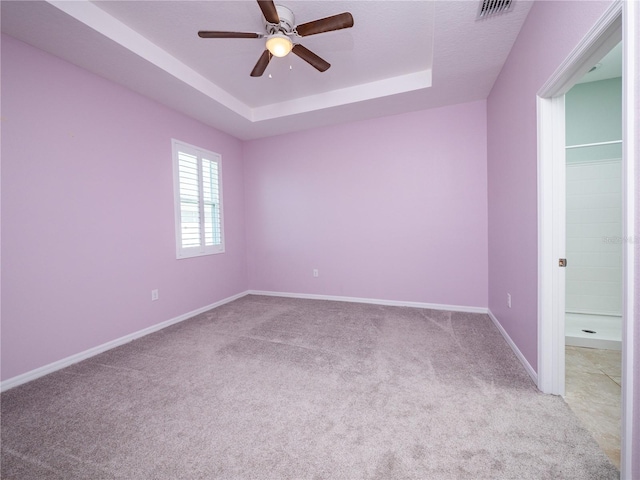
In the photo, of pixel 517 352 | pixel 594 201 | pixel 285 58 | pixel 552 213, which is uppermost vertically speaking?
pixel 285 58

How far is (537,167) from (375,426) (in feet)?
6.48

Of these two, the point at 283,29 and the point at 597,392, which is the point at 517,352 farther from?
the point at 283,29

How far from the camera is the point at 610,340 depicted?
7.66ft

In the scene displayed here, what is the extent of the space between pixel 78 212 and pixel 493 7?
12.4ft

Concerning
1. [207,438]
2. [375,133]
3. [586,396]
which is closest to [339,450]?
[207,438]

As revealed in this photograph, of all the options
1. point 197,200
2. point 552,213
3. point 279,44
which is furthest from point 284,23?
point 197,200

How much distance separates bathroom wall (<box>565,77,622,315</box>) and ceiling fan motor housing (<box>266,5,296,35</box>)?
3.41 meters

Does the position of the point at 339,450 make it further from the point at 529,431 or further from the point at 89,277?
the point at 89,277

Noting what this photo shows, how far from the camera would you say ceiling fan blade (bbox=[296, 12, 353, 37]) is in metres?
1.71

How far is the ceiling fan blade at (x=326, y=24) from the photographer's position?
1.71 m

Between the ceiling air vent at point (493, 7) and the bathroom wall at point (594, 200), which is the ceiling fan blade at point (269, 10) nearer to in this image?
the ceiling air vent at point (493, 7)

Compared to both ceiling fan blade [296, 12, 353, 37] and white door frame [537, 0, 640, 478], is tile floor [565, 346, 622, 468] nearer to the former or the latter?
white door frame [537, 0, 640, 478]

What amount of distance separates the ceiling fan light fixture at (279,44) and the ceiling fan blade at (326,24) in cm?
11

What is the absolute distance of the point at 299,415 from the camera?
159cm
